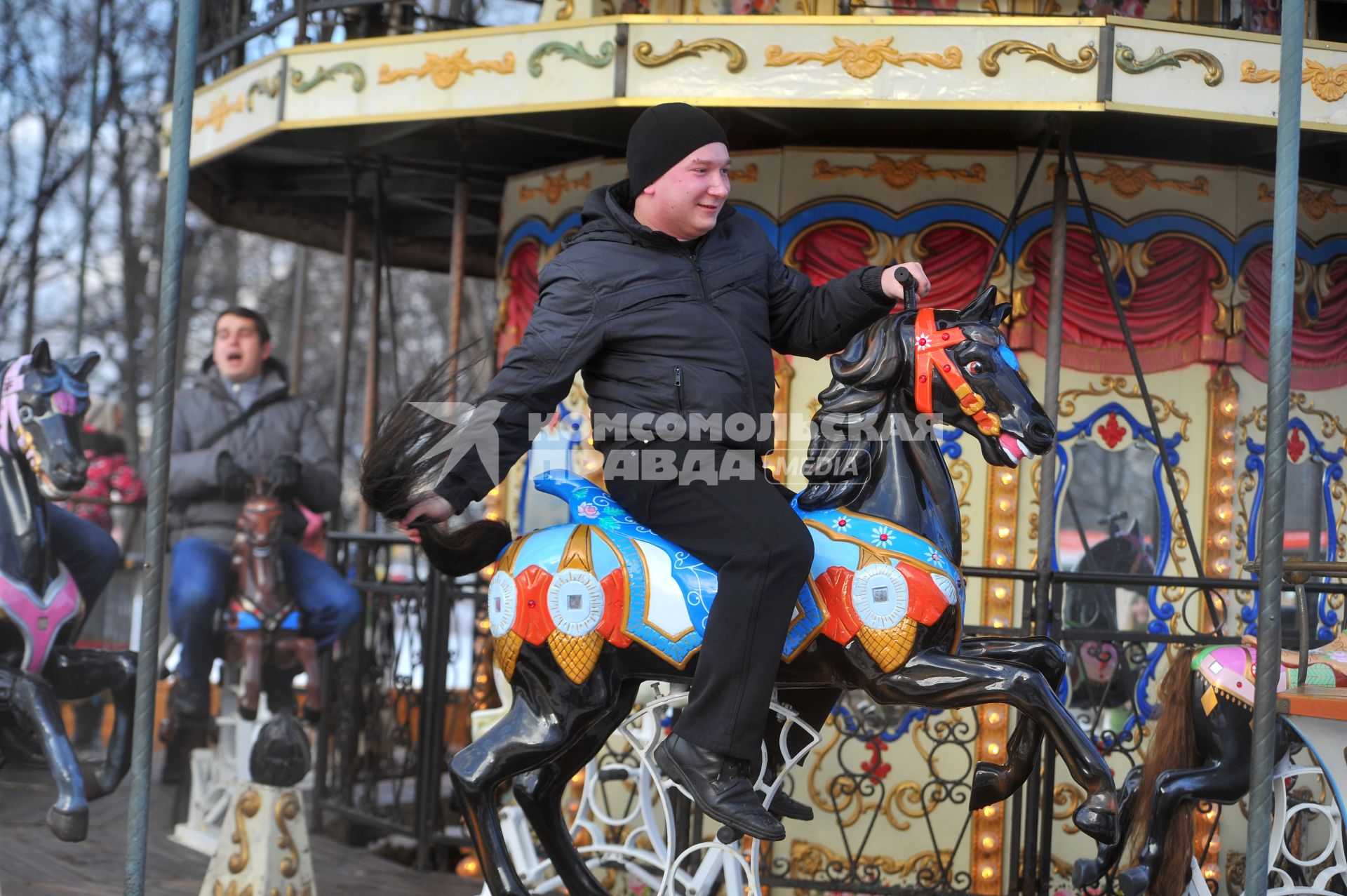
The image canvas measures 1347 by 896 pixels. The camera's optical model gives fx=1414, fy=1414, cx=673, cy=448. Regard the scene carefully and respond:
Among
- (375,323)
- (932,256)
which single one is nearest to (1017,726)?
(932,256)

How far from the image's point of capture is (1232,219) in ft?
19.3

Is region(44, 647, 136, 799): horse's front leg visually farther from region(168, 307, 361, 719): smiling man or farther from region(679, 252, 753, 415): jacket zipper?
region(679, 252, 753, 415): jacket zipper

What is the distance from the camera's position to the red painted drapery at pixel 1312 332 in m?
5.92

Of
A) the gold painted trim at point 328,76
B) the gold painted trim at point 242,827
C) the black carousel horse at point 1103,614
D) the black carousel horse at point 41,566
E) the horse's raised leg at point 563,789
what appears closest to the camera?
the horse's raised leg at point 563,789

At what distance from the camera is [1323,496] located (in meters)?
6.05

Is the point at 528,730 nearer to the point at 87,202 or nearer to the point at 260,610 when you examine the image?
the point at 260,610

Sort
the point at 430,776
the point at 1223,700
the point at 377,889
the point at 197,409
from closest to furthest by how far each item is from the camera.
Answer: the point at 1223,700, the point at 377,889, the point at 430,776, the point at 197,409

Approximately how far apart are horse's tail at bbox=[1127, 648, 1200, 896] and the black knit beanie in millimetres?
2295

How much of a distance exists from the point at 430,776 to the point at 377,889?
549 mm

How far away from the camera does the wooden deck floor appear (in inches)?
203

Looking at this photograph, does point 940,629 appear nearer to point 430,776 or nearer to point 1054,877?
point 1054,877

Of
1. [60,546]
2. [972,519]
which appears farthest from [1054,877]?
[60,546]

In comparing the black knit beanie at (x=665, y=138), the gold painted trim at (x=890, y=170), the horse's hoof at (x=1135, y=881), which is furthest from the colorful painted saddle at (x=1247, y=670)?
the gold painted trim at (x=890, y=170)

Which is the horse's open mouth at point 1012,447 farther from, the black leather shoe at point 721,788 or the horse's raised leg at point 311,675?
the horse's raised leg at point 311,675
